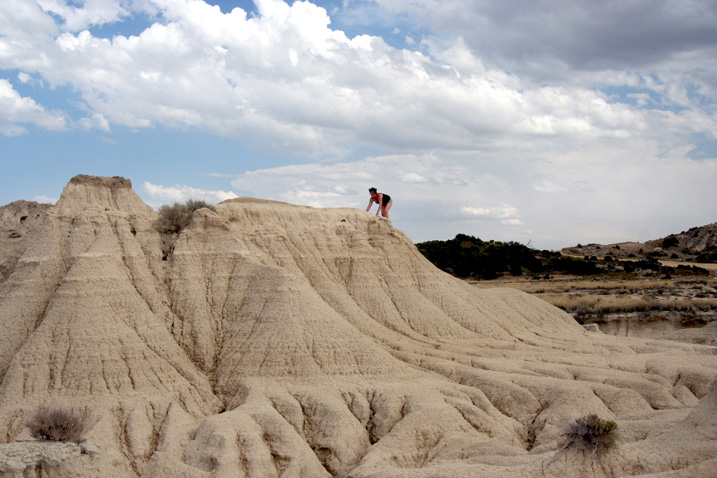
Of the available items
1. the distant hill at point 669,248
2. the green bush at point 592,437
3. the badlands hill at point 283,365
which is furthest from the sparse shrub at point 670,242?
the green bush at point 592,437

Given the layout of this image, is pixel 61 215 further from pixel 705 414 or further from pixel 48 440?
pixel 705 414

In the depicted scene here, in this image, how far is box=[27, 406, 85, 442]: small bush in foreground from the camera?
14523 mm

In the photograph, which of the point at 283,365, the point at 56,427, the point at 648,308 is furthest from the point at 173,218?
the point at 648,308

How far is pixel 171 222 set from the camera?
23312 mm

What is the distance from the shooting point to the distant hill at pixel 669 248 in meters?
82.5

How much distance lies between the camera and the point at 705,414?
1254cm

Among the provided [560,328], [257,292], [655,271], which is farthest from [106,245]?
Result: [655,271]

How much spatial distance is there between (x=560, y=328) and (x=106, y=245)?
839 inches

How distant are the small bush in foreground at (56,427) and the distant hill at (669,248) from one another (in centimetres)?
7716

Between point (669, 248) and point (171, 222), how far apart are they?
85619 mm

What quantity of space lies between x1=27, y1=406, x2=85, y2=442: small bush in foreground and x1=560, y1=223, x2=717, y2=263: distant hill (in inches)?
3038

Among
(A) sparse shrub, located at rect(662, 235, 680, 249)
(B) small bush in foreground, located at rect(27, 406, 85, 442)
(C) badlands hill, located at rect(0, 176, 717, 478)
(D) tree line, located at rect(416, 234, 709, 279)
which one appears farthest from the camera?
(A) sparse shrub, located at rect(662, 235, 680, 249)

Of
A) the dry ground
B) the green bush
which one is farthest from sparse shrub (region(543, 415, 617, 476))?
the dry ground

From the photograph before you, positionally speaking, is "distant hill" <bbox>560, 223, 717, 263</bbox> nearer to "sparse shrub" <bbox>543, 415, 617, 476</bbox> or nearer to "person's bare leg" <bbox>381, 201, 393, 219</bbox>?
"person's bare leg" <bbox>381, 201, 393, 219</bbox>
